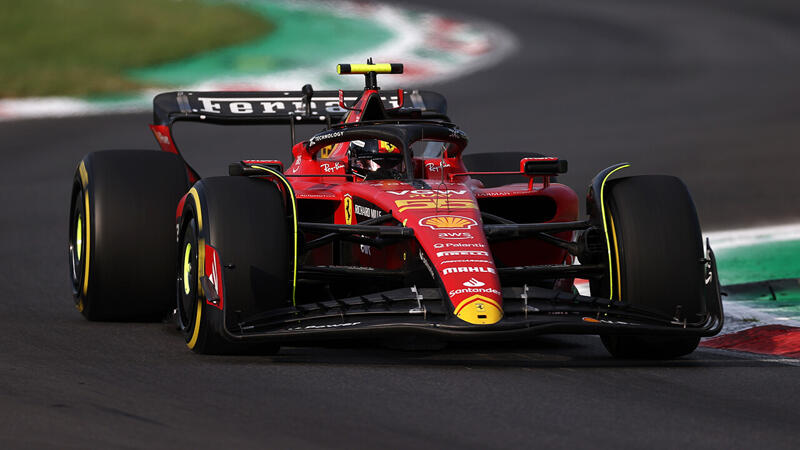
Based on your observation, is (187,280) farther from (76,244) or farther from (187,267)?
(76,244)

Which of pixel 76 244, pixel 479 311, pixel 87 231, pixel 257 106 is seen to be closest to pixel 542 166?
pixel 479 311

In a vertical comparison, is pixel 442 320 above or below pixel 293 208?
below

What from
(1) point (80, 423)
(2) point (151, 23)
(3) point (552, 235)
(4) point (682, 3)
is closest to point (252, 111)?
(3) point (552, 235)

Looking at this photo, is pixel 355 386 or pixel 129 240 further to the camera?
pixel 129 240

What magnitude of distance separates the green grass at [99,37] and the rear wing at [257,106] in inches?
559

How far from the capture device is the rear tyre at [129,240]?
9.76 m

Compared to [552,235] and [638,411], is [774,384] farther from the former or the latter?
[552,235]

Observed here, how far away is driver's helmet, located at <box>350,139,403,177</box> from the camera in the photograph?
9.63 meters

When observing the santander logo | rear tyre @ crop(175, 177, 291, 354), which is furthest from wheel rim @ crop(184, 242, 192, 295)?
the santander logo

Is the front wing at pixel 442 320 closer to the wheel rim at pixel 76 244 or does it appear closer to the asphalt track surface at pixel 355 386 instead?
the asphalt track surface at pixel 355 386

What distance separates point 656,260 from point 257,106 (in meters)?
4.86

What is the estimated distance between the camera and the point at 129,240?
9.77m

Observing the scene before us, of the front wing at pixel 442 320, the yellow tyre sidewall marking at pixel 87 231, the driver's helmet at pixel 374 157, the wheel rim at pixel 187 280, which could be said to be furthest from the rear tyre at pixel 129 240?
the front wing at pixel 442 320

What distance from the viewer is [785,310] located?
1040 cm
